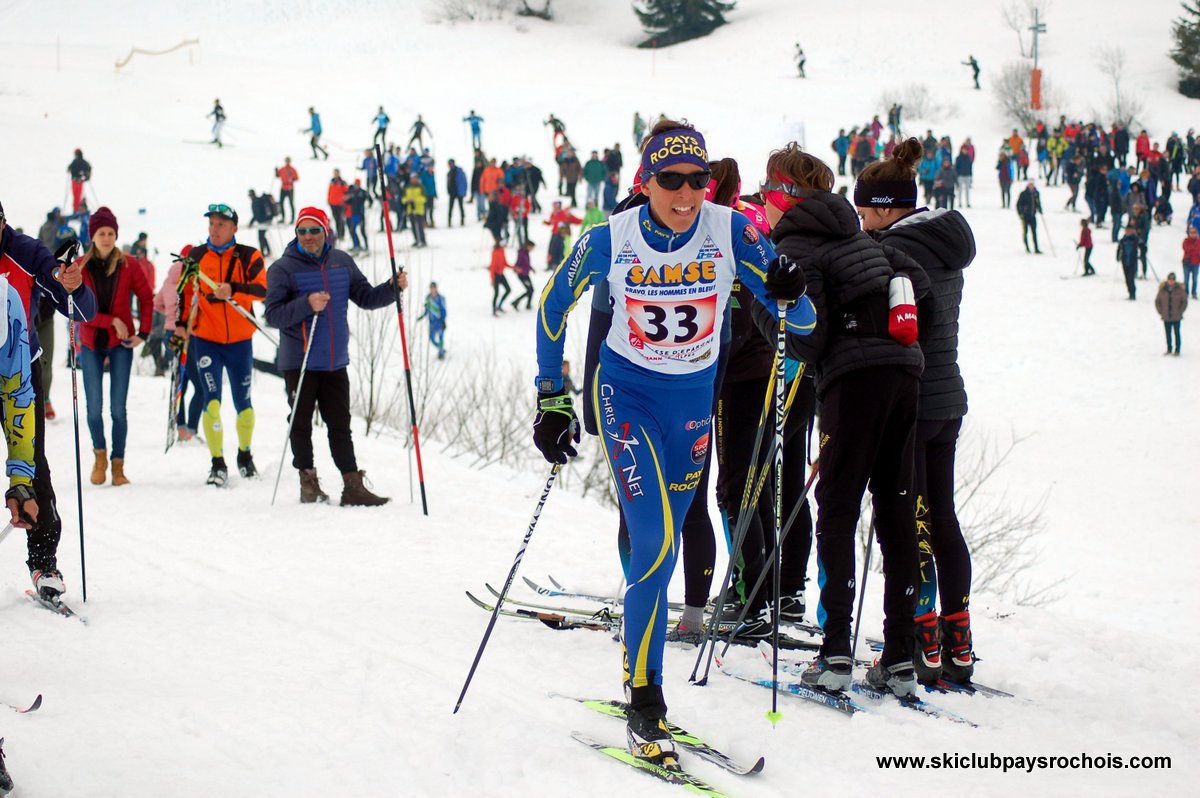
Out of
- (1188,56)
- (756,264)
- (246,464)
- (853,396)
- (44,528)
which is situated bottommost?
(246,464)

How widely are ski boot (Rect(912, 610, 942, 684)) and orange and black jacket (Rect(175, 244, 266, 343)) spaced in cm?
→ 560

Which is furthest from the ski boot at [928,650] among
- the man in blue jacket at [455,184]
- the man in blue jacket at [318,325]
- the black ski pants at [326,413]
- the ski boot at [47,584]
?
A: the man in blue jacket at [455,184]

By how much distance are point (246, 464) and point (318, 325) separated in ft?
5.93

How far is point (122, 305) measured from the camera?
863cm

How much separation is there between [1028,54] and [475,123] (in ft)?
98.1

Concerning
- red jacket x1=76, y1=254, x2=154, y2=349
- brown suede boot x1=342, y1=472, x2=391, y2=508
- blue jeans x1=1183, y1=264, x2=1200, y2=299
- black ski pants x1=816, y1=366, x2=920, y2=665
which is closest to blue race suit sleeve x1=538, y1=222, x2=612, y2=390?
black ski pants x1=816, y1=366, x2=920, y2=665

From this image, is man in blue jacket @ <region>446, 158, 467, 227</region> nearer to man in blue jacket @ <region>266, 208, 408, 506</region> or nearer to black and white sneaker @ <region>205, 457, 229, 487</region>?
black and white sneaker @ <region>205, 457, 229, 487</region>

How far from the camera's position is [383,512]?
25.7ft

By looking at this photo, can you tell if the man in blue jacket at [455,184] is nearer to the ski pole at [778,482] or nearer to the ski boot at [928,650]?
the ski pole at [778,482]

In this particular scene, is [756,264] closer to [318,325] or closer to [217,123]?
[318,325]

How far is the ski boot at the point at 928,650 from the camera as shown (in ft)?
15.3

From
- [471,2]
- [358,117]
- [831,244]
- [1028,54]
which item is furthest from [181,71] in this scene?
[831,244]

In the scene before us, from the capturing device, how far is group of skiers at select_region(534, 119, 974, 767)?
13.0ft

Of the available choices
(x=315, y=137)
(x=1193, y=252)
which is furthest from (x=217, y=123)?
(x=1193, y=252)
